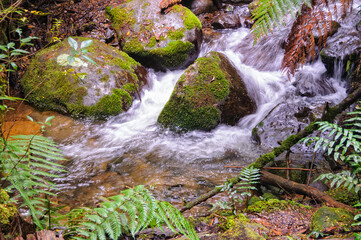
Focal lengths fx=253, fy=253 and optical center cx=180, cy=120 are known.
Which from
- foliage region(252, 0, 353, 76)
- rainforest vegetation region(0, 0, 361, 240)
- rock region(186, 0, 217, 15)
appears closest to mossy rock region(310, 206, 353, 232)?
rainforest vegetation region(0, 0, 361, 240)

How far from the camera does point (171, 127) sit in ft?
17.6

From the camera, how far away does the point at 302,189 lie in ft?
9.25

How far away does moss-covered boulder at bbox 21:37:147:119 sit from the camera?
5.70 meters

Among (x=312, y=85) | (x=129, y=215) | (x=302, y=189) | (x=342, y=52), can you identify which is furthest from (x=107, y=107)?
(x=342, y=52)

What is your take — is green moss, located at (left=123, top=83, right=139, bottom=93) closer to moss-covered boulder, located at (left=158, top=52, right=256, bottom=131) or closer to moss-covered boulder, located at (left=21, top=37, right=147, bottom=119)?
moss-covered boulder, located at (left=21, top=37, right=147, bottom=119)

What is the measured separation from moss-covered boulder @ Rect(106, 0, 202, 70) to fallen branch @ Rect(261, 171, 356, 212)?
4850 millimetres

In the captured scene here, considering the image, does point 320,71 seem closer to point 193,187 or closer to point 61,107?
point 193,187

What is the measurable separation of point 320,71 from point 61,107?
6.21 metres

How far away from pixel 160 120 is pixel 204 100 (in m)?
1.06

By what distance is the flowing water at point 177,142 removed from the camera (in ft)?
13.0

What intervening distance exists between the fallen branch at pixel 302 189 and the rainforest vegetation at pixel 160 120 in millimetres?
12

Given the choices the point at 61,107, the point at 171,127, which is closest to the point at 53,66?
the point at 61,107

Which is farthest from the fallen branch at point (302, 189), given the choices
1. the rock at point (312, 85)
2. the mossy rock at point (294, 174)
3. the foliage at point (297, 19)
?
the rock at point (312, 85)

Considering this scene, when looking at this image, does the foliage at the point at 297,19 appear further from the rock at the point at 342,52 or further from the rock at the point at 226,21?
the rock at the point at 226,21
